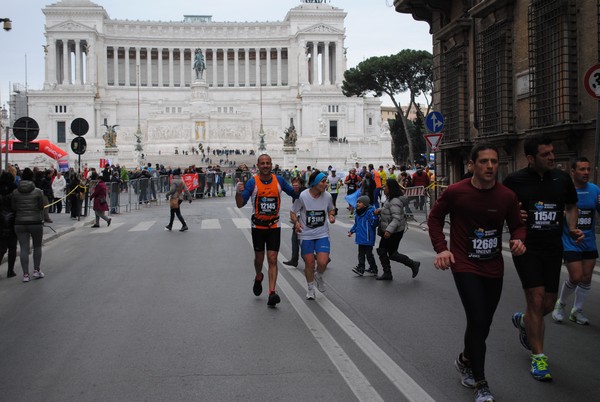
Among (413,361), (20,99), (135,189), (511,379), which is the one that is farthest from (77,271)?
(20,99)

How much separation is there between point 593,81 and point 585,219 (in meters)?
3.64

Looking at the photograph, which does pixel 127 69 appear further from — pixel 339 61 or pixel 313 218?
pixel 313 218

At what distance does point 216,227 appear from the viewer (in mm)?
20578

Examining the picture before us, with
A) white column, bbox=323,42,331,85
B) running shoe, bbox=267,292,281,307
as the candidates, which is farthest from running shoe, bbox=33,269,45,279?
white column, bbox=323,42,331,85

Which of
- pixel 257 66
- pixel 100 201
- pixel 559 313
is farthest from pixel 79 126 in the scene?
pixel 257 66

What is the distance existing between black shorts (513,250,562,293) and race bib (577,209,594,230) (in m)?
1.55

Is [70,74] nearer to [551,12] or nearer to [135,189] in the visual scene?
[135,189]

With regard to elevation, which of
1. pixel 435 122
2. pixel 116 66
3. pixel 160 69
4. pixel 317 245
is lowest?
pixel 317 245

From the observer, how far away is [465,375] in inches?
215

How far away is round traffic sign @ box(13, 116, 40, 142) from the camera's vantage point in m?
17.2

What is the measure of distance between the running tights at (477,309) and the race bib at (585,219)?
267 centimetres

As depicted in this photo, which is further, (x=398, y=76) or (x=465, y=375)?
(x=398, y=76)

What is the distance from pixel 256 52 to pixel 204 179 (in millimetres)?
79844

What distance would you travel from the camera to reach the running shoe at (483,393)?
4.94 m
